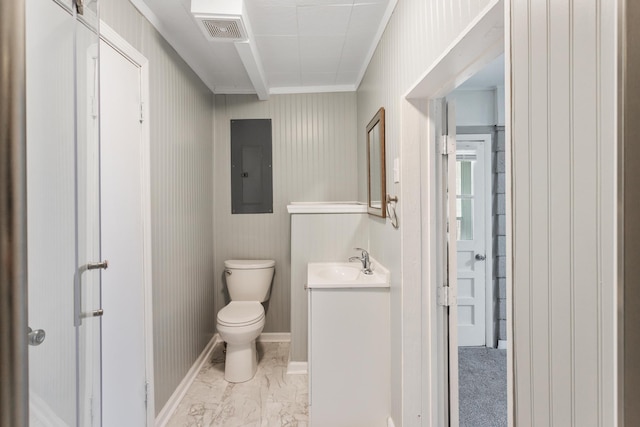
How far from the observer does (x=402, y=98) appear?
1.49 m

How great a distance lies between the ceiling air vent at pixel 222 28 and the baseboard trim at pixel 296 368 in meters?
2.47

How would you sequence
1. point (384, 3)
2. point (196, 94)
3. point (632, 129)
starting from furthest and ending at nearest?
point (196, 94) → point (384, 3) → point (632, 129)

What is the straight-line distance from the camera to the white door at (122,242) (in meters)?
1.40

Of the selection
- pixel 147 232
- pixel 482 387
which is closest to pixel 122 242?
pixel 147 232

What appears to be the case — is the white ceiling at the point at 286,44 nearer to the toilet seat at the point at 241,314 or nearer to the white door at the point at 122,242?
the white door at the point at 122,242

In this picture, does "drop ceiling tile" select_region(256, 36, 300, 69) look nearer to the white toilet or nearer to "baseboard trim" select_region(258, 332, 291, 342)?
the white toilet

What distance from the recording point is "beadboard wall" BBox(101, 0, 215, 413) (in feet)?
5.82

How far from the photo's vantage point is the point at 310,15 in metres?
1.80

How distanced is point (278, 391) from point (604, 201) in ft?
7.63

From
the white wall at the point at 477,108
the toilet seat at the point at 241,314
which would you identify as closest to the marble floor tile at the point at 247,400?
the toilet seat at the point at 241,314

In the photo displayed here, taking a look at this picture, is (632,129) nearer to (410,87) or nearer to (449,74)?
(449,74)

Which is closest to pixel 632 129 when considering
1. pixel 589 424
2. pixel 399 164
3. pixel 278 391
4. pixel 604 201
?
pixel 604 201

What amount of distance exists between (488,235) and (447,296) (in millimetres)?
1728

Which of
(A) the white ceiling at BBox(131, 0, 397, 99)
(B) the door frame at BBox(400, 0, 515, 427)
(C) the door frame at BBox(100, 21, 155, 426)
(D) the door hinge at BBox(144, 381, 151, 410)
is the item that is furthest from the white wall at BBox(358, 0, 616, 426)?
(D) the door hinge at BBox(144, 381, 151, 410)
